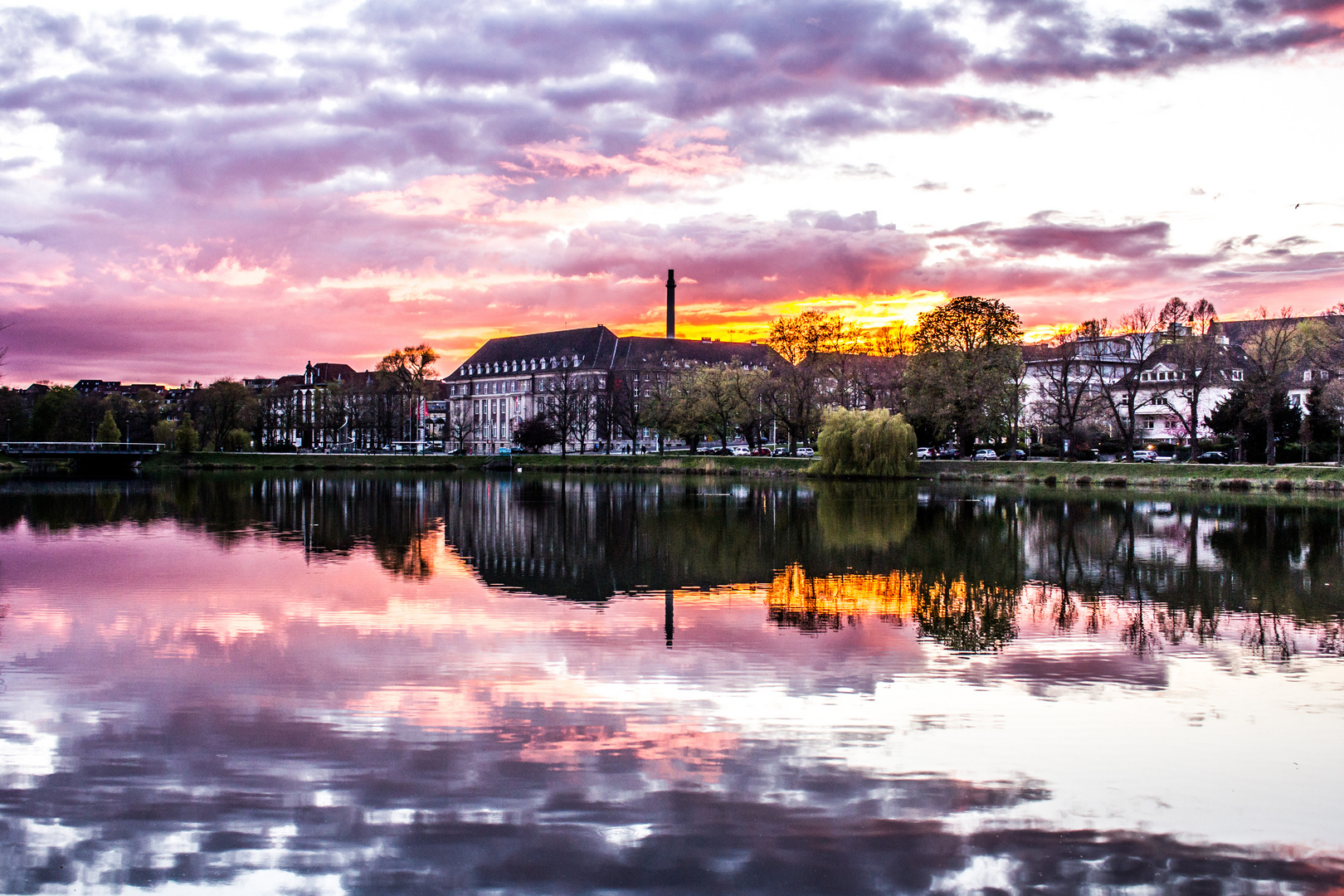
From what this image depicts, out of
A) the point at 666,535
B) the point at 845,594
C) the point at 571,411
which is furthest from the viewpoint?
the point at 571,411

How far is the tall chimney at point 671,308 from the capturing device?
143288 mm

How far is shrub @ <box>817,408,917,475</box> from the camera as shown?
218 feet

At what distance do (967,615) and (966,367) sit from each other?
2281 inches

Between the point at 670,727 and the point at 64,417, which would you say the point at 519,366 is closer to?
the point at 64,417

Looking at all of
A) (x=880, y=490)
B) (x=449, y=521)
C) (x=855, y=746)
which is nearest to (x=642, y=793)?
(x=855, y=746)

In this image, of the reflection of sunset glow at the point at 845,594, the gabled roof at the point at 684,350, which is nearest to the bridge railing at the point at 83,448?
the gabled roof at the point at 684,350

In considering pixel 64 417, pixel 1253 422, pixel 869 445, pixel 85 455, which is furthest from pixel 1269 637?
pixel 64 417

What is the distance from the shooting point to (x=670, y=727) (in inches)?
385

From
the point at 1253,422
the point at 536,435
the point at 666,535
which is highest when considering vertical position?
the point at 1253,422

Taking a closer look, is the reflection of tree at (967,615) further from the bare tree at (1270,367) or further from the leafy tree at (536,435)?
the leafy tree at (536,435)

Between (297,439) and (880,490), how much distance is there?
385 feet

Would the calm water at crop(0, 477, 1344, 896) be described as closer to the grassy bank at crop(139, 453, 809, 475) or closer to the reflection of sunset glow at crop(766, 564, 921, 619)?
the reflection of sunset glow at crop(766, 564, 921, 619)

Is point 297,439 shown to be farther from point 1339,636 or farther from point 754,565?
point 1339,636

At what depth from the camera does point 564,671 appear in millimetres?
12188
